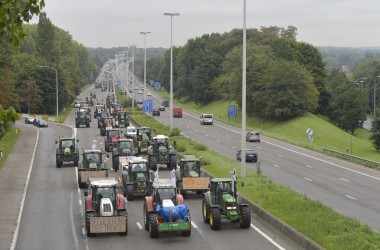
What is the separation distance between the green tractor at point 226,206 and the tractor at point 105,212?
361 cm

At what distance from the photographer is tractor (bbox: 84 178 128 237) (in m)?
24.1

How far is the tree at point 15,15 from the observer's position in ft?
30.4

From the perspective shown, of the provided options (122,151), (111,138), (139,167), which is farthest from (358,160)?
(139,167)

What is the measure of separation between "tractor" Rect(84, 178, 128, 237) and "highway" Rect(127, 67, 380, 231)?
11340 millimetres

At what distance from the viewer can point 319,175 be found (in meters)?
49.0

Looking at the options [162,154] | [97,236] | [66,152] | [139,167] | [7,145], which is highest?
[139,167]

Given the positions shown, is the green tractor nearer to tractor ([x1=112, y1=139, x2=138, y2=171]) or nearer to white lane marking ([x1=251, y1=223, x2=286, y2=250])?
white lane marking ([x1=251, y1=223, x2=286, y2=250])

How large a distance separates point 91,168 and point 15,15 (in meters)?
28.9

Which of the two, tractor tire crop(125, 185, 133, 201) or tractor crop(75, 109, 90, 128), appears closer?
tractor tire crop(125, 185, 133, 201)

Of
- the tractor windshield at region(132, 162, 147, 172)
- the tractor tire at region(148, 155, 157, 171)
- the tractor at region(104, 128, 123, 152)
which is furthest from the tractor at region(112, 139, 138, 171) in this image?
the tractor windshield at region(132, 162, 147, 172)

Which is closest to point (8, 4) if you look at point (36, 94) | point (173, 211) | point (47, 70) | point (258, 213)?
point (173, 211)

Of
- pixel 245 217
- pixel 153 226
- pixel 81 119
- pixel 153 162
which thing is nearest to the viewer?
pixel 153 226

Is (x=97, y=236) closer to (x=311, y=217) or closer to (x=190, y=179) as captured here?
(x=311, y=217)

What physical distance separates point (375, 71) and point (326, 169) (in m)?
124
